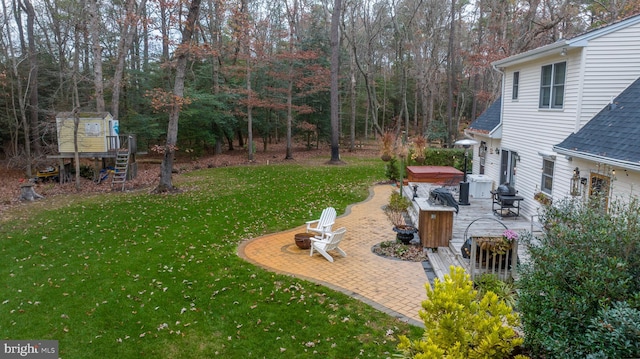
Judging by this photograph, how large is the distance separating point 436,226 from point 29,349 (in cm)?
748

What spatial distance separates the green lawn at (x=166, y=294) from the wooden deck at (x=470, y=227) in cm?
260

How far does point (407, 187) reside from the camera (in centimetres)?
1625

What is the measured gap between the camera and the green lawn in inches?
216

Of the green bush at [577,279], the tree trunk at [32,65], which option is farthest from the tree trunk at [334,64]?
the green bush at [577,279]

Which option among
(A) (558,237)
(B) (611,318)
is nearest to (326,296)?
(A) (558,237)

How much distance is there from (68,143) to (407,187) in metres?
15.0

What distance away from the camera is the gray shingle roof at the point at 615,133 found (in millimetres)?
7188

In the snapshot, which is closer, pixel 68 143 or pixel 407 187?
pixel 407 187

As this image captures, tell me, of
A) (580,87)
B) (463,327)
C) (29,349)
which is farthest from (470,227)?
(29,349)

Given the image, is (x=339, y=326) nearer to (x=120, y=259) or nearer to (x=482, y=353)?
(x=482, y=353)

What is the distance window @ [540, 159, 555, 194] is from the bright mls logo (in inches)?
422

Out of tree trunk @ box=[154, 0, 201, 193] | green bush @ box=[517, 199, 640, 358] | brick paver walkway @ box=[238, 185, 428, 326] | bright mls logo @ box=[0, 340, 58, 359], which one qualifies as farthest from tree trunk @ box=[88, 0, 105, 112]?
green bush @ box=[517, 199, 640, 358]

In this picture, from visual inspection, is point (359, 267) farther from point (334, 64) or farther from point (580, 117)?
point (334, 64)

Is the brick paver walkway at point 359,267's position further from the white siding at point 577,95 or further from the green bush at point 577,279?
the white siding at point 577,95
